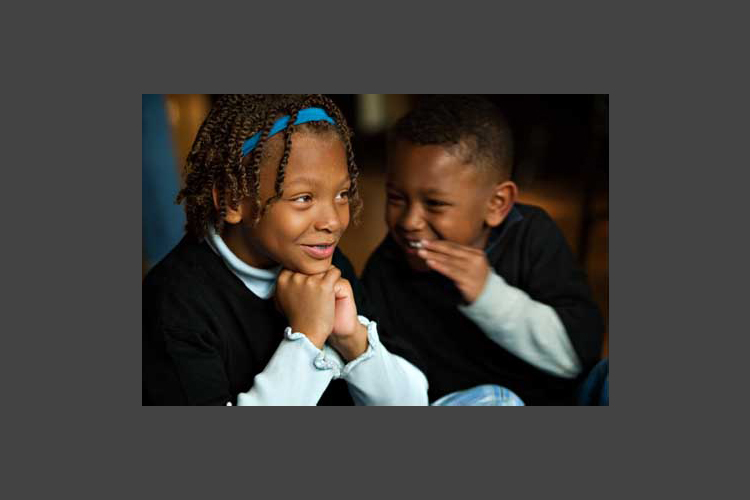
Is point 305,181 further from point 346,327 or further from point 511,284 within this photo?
point 511,284

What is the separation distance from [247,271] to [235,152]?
0.68 feet

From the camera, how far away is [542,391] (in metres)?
1.40

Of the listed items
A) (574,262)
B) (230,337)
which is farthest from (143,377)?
(574,262)

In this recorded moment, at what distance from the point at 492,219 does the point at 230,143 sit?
569mm

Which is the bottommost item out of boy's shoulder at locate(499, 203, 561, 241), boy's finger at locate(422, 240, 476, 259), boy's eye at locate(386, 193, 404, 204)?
boy's finger at locate(422, 240, 476, 259)

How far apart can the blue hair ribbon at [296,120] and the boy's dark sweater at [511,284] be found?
0.35 metres

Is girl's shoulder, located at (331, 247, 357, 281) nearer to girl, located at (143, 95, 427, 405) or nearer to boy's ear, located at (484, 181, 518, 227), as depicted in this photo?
girl, located at (143, 95, 427, 405)

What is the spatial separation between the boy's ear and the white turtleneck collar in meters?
0.46

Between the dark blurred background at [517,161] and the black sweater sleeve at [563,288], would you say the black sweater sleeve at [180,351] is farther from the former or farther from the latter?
the black sweater sleeve at [563,288]

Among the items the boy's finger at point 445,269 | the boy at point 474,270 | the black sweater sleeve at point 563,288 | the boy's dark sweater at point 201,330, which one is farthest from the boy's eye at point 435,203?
the boy's dark sweater at point 201,330

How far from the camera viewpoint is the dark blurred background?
1.24m

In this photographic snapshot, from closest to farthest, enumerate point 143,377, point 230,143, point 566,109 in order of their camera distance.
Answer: point 230,143, point 143,377, point 566,109

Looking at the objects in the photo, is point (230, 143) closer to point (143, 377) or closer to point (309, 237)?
point (309, 237)

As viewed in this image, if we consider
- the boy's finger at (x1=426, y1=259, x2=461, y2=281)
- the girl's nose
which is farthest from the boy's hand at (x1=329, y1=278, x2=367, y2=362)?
the boy's finger at (x1=426, y1=259, x2=461, y2=281)
